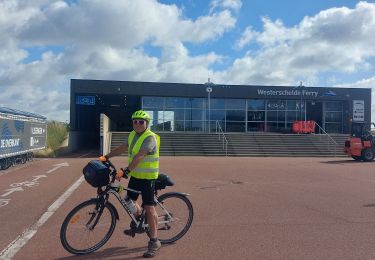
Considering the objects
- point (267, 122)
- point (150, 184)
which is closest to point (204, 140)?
point (267, 122)

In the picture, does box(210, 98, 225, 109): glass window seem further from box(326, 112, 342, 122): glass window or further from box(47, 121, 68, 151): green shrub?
box(47, 121, 68, 151): green shrub

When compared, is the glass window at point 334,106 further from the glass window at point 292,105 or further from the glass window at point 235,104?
the glass window at point 235,104

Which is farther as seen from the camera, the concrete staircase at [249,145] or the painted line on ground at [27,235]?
the concrete staircase at [249,145]

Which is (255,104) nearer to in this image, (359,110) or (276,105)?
(276,105)

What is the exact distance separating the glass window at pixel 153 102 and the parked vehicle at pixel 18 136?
1808 centimetres

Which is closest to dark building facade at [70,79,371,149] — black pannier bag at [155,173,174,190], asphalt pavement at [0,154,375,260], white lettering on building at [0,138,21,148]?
white lettering on building at [0,138,21,148]

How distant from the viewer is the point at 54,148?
106 ft

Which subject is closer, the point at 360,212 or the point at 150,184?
the point at 150,184

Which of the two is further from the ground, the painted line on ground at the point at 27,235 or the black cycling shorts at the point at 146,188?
the black cycling shorts at the point at 146,188

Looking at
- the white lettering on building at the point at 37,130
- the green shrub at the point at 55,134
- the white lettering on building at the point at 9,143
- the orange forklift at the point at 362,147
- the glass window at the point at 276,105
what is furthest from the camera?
the glass window at the point at 276,105

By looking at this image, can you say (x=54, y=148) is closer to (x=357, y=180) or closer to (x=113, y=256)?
(x=357, y=180)

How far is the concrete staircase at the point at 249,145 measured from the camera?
→ 3184 centimetres

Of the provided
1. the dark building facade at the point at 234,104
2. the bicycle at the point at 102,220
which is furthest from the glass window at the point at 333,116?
the bicycle at the point at 102,220

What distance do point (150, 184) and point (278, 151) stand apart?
2742 centimetres
